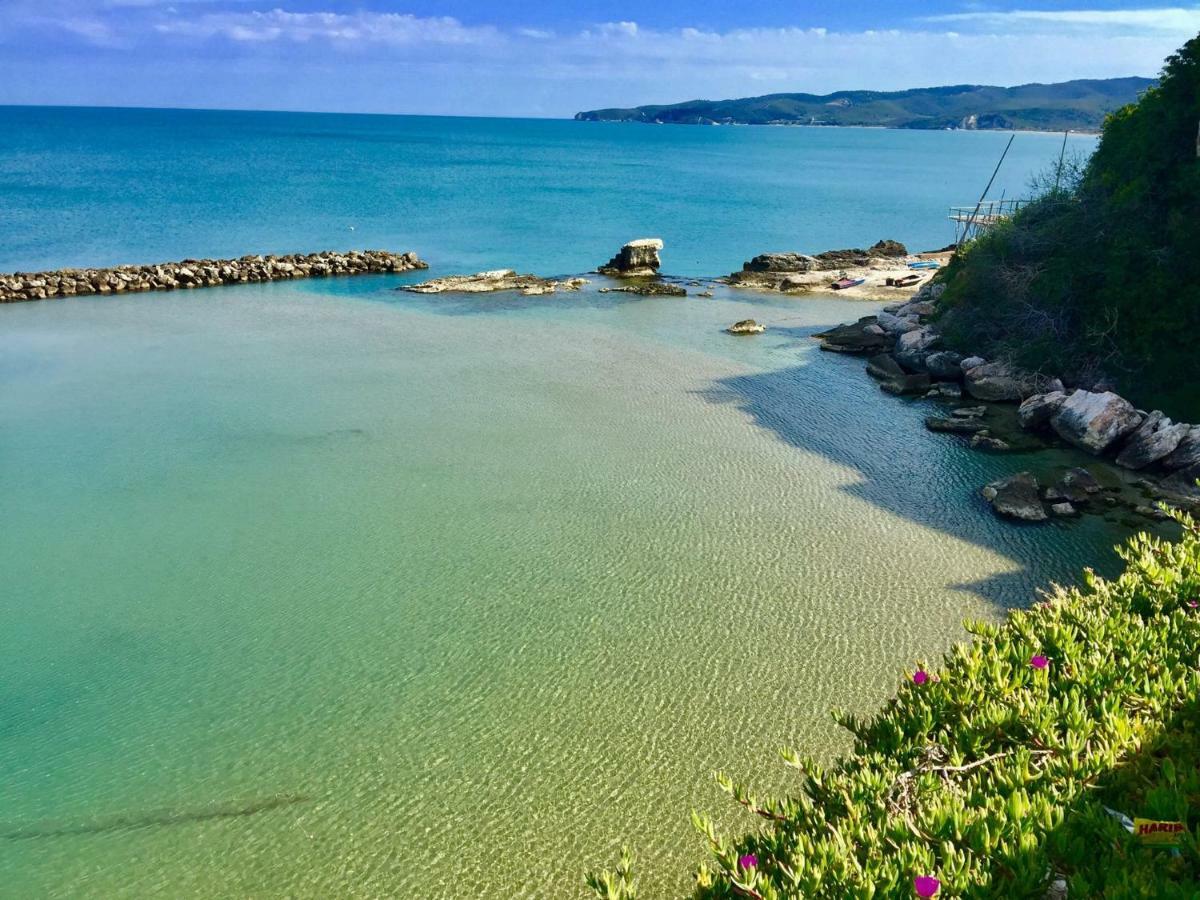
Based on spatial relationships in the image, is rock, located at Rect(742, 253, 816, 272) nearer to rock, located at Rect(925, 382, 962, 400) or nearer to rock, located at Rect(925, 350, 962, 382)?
rock, located at Rect(925, 350, 962, 382)

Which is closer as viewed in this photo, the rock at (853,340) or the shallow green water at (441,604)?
the shallow green water at (441,604)

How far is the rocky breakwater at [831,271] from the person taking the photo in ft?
137

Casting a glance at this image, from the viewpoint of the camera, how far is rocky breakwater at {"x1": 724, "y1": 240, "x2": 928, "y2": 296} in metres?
41.7

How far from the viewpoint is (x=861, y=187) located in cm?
9494

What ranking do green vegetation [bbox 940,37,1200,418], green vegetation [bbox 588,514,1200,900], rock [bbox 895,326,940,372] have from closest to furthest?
green vegetation [bbox 588,514,1200,900]
green vegetation [bbox 940,37,1200,418]
rock [bbox 895,326,940,372]

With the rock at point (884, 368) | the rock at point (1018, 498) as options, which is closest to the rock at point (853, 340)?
the rock at point (884, 368)

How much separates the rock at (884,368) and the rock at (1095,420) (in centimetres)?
601

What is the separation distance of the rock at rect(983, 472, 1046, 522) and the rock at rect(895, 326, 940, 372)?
1005 centimetres

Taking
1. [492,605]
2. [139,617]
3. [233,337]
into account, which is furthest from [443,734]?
[233,337]

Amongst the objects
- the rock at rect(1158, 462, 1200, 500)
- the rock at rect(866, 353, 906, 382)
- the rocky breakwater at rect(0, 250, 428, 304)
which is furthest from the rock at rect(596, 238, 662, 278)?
the rock at rect(1158, 462, 1200, 500)

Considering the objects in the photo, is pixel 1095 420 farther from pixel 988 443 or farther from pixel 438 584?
pixel 438 584

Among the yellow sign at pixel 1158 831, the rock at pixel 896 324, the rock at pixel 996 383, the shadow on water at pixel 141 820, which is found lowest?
the shadow on water at pixel 141 820

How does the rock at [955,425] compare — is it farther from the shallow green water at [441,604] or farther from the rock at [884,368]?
the rock at [884,368]

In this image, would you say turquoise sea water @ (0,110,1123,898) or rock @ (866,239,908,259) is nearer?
turquoise sea water @ (0,110,1123,898)
